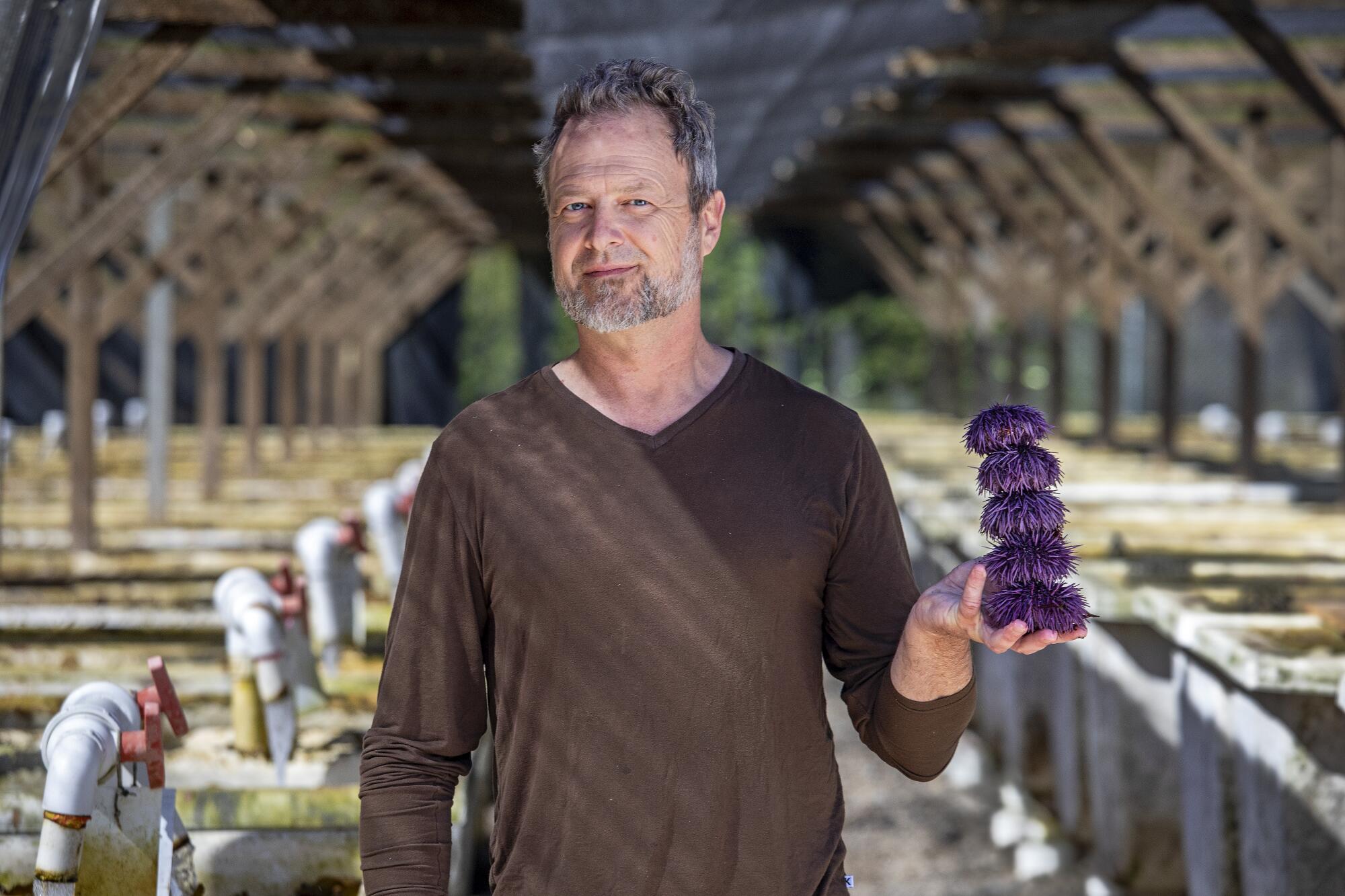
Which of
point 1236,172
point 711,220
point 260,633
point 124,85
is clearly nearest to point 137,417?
point 1236,172

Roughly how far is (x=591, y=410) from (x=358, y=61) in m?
4.93

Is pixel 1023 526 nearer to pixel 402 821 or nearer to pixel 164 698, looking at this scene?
pixel 402 821

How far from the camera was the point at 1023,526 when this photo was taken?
155 cm

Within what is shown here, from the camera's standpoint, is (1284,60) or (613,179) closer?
(613,179)

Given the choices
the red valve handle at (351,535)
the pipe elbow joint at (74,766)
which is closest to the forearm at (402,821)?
the pipe elbow joint at (74,766)

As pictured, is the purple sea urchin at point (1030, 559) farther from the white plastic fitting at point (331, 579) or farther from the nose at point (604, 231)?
the white plastic fitting at point (331, 579)

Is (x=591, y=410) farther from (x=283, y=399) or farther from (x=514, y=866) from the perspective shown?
(x=283, y=399)

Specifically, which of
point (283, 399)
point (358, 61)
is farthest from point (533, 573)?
point (283, 399)

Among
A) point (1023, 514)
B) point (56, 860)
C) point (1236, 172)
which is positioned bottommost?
point (56, 860)

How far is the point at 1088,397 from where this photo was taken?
1981 cm

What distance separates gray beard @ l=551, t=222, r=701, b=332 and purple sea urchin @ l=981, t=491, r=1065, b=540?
41cm

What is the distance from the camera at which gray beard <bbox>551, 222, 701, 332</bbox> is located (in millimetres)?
1746

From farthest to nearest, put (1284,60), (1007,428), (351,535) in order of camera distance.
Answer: (1284,60) < (351,535) < (1007,428)

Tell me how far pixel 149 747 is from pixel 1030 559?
1.42m
